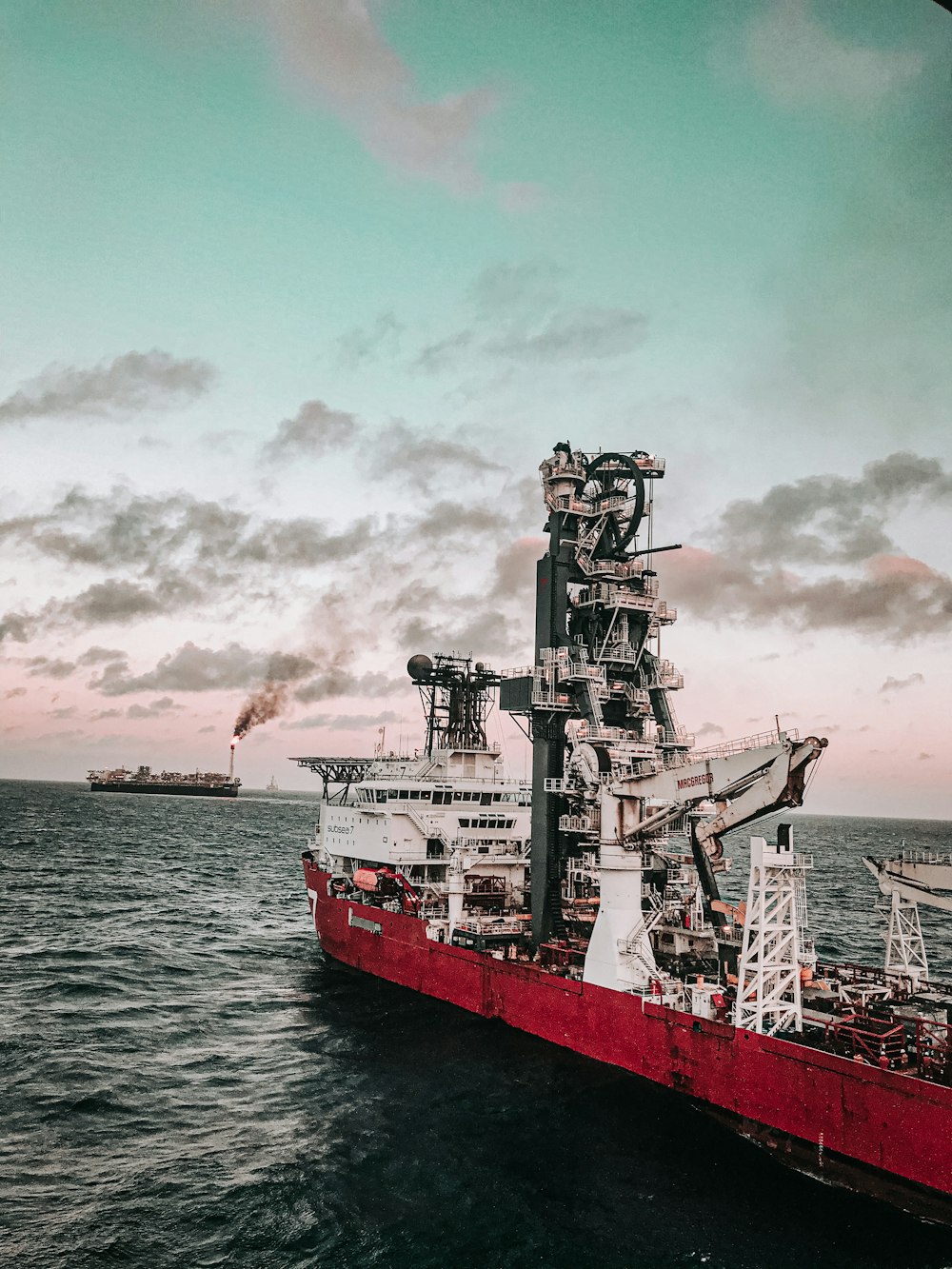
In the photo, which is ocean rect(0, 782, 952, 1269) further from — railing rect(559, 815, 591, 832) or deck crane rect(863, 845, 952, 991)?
deck crane rect(863, 845, 952, 991)

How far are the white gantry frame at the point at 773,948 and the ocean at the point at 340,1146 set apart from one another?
12.0 ft

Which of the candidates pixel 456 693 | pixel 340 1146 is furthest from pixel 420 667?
pixel 340 1146

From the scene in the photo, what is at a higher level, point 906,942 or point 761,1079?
point 906,942

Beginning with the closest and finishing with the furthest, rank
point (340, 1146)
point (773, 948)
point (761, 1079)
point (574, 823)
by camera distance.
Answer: point (340, 1146) → point (761, 1079) → point (773, 948) → point (574, 823)

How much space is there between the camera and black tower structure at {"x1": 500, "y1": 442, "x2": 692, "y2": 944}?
35781 millimetres

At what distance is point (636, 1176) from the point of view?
22422mm

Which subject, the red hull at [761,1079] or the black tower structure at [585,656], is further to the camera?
the black tower structure at [585,656]

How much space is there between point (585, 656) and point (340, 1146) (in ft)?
67.4

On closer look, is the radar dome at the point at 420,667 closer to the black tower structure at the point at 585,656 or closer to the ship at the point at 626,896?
the ship at the point at 626,896

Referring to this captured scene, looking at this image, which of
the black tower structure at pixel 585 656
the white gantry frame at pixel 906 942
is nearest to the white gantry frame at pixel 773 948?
the white gantry frame at pixel 906 942

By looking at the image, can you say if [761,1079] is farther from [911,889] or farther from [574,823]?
[574,823]

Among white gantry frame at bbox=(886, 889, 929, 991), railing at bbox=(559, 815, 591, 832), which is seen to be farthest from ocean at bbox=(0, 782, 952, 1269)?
white gantry frame at bbox=(886, 889, 929, 991)

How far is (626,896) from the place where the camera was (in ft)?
98.3

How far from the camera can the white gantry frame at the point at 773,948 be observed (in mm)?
24844
